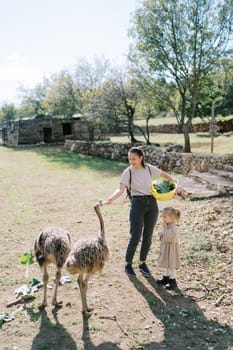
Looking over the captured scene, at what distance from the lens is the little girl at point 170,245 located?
466 cm

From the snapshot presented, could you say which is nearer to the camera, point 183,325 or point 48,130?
point 183,325

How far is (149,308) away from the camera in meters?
4.26

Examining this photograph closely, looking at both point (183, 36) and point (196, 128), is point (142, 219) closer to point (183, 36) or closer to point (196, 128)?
point (183, 36)

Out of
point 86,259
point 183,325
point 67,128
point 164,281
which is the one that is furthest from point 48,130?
point 183,325

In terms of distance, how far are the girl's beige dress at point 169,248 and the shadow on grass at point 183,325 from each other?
1.25 ft

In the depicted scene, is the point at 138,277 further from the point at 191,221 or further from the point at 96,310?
the point at 191,221

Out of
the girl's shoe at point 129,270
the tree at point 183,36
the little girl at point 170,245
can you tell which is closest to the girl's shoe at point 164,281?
the little girl at point 170,245

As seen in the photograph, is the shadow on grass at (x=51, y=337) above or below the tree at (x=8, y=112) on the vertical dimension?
below

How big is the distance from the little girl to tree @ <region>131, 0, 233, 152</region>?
526 inches

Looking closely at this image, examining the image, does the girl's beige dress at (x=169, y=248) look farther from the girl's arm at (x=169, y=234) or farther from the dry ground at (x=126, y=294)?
the dry ground at (x=126, y=294)

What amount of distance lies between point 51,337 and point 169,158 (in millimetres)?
12356

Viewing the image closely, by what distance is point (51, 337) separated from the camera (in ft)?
12.0

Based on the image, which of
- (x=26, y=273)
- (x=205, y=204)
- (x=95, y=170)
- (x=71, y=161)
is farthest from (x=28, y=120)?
(x=26, y=273)

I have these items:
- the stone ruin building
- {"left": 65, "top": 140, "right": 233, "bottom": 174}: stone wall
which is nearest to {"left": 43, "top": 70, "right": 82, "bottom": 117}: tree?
the stone ruin building
